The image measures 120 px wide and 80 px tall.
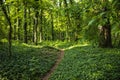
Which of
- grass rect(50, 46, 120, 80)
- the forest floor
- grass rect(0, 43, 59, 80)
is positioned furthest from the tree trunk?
grass rect(0, 43, 59, 80)

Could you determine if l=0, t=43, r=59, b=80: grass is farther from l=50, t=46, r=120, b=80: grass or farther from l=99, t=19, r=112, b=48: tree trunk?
l=99, t=19, r=112, b=48: tree trunk

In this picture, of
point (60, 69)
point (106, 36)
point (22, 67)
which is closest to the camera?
point (60, 69)

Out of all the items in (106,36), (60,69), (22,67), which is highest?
(106,36)

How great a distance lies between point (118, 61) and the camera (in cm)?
1323

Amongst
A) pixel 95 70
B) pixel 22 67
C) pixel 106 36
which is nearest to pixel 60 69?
pixel 22 67

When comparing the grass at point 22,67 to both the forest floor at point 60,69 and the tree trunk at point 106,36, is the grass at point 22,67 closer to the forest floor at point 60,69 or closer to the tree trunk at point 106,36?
the forest floor at point 60,69

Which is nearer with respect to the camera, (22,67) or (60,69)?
(60,69)

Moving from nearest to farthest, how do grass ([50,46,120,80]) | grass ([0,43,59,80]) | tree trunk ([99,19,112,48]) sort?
grass ([50,46,120,80])
grass ([0,43,59,80])
tree trunk ([99,19,112,48])

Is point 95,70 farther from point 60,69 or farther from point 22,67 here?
point 22,67

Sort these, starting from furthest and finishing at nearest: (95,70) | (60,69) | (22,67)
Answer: (22,67) < (60,69) < (95,70)

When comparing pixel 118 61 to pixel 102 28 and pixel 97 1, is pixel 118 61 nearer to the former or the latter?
pixel 102 28

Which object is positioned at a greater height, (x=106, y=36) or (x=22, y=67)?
(x=106, y=36)

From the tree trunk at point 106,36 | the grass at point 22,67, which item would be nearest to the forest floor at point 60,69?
the grass at point 22,67

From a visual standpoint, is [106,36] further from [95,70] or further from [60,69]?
[95,70]
